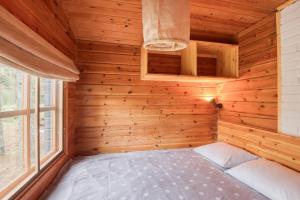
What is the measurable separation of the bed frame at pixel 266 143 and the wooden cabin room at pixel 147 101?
0.04ft

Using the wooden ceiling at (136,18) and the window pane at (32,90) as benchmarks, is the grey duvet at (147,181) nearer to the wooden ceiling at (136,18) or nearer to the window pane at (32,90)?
the window pane at (32,90)

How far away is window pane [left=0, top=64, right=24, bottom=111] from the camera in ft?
3.77

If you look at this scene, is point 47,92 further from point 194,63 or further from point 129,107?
point 194,63

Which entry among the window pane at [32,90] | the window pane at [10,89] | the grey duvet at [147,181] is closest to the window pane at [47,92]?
the window pane at [32,90]

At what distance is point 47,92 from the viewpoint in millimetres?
1888

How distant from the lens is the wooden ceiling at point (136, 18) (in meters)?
1.85

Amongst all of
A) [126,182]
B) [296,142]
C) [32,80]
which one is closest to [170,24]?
[32,80]

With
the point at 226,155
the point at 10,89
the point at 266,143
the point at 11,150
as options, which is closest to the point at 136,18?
the point at 10,89

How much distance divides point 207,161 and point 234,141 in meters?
0.65

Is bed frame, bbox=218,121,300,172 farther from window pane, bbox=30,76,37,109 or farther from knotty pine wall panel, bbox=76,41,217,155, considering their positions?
window pane, bbox=30,76,37,109

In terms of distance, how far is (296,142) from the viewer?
5.50 ft

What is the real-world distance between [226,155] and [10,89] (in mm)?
2273

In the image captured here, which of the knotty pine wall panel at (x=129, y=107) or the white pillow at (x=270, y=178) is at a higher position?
the knotty pine wall panel at (x=129, y=107)

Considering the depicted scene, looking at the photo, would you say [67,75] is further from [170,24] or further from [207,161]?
[207,161]
